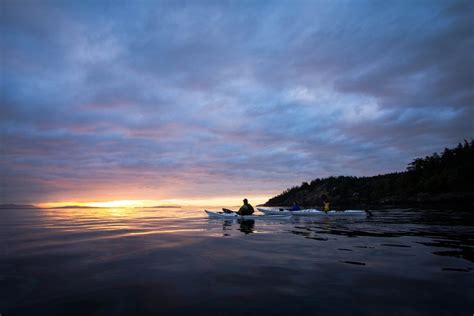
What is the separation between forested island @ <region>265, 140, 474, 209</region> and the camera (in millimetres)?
75625

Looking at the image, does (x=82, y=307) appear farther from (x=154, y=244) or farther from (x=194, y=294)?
(x=154, y=244)

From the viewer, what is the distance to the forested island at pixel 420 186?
248 ft

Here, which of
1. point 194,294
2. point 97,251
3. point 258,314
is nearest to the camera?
point 258,314

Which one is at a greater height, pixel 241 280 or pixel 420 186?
pixel 420 186

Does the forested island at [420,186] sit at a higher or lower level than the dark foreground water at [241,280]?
higher

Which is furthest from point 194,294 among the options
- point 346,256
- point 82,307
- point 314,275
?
point 346,256

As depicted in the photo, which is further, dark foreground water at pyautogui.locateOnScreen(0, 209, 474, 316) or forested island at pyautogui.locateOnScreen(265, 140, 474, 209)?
forested island at pyautogui.locateOnScreen(265, 140, 474, 209)

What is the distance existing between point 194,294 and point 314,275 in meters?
3.42

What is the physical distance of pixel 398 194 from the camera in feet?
311

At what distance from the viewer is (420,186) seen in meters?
89.1

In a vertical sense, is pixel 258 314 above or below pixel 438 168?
below

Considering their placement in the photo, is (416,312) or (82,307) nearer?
(416,312)

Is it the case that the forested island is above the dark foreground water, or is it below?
above

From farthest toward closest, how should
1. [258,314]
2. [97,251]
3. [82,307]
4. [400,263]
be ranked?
[97,251] → [400,263] → [82,307] → [258,314]
